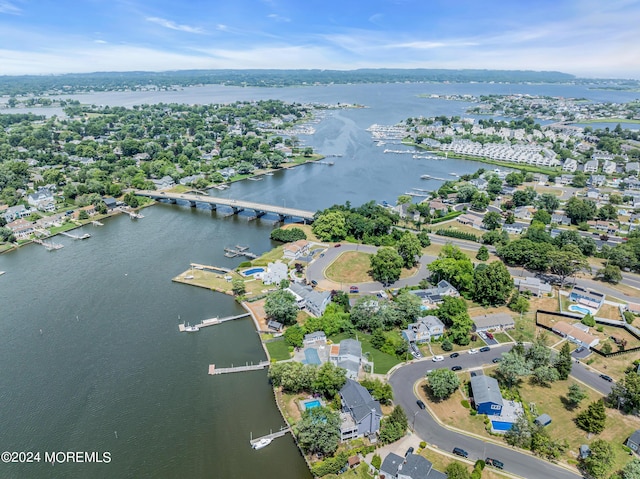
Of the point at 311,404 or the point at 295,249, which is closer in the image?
the point at 311,404

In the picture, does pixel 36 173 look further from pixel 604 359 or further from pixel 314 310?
pixel 604 359

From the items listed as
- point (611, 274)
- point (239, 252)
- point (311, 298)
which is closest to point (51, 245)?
point (239, 252)

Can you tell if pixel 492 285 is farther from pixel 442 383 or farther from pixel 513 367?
pixel 442 383

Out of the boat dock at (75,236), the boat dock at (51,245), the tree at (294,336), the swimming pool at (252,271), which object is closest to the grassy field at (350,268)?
the swimming pool at (252,271)

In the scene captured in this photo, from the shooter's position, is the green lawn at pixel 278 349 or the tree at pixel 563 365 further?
the green lawn at pixel 278 349

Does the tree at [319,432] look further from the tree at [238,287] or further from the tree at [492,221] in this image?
the tree at [492,221]
